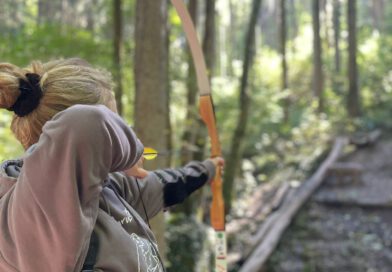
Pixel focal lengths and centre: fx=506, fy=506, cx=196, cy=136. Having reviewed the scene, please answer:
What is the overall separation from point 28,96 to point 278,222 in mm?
7082

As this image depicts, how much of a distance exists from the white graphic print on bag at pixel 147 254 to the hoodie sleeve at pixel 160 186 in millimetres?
275

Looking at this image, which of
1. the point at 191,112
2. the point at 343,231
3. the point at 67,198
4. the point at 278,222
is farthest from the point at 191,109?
the point at 67,198

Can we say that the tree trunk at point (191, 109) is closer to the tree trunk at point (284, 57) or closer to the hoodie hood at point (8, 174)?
the hoodie hood at point (8, 174)

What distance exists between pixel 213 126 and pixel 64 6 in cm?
2382

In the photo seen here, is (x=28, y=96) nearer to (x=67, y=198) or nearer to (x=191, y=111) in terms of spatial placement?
(x=67, y=198)

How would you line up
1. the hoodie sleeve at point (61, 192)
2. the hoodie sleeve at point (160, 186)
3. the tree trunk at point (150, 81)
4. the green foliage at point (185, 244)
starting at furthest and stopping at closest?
the green foliage at point (185, 244), the tree trunk at point (150, 81), the hoodie sleeve at point (160, 186), the hoodie sleeve at point (61, 192)

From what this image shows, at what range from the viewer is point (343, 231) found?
26.5ft

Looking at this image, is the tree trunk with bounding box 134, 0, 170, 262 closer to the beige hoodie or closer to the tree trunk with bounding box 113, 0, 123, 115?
the beige hoodie

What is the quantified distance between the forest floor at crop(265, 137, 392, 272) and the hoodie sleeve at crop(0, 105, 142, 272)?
5.87 metres

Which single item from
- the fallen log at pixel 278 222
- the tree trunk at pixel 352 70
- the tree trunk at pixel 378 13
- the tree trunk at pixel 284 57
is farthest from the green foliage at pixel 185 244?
the tree trunk at pixel 378 13

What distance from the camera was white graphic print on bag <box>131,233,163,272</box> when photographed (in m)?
1.27

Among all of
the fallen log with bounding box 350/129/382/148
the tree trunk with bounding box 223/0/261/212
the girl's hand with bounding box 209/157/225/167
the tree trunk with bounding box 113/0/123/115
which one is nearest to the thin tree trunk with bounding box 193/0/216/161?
the tree trunk with bounding box 223/0/261/212

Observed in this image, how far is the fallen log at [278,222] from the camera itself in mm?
6470

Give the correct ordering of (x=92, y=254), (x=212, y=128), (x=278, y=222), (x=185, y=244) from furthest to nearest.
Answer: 1. (x=278, y=222)
2. (x=185, y=244)
3. (x=212, y=128)
4. (x=92, y=254)
